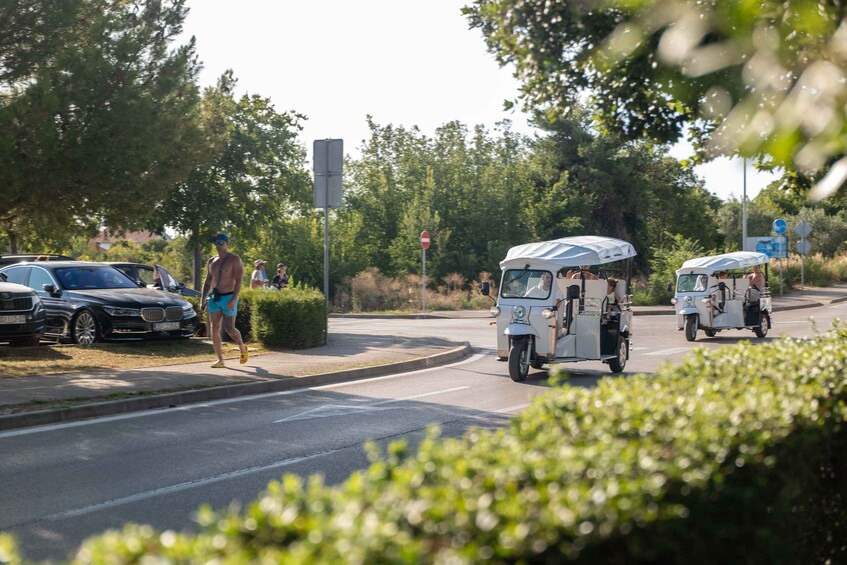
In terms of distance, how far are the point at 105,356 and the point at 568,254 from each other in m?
7.73

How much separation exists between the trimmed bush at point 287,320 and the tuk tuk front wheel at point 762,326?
10.8 meters

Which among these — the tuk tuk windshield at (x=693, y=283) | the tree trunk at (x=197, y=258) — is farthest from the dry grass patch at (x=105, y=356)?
the tree trunk at (x=197, y=258)

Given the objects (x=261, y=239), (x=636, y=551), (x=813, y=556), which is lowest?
(x=813, y=556)

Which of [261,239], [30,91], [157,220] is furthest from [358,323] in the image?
[30,91]

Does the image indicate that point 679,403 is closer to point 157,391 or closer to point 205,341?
point 157,391

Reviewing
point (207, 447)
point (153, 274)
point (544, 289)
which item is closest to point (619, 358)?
point (544, 289)

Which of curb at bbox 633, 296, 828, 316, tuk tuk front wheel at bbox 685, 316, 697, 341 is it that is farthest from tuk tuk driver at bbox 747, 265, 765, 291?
curb at bbox 633, 296, 828, 316

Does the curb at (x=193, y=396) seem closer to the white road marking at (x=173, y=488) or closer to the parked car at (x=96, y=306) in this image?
the white road marking at (x=173, y=488)

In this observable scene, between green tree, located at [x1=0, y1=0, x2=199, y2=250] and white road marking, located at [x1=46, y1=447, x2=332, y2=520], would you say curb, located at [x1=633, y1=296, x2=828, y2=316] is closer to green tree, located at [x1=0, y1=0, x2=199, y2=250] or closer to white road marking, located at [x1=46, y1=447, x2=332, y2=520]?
green tree, located at [x1=0, y1=0, x2=199, y2=250]

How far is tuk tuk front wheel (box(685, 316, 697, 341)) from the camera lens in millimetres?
23328

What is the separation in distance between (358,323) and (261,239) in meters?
13.4

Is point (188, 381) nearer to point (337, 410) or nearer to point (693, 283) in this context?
point (337, 410)

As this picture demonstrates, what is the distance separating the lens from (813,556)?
4.49 metres

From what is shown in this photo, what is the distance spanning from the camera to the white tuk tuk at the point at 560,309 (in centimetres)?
1523
